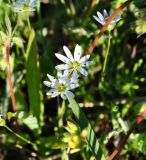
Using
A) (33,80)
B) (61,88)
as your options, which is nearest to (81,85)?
(33,80)

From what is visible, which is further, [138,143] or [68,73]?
[138,143]

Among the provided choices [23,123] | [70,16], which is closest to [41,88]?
[23,123]

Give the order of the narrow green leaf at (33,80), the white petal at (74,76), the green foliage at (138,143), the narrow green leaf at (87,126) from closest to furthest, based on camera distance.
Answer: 1. the narrow green leaf at (87,126)
2. the white petal at (74,76)
3. the green foliage at (138,143)
4. the narrow green leaf at (33,80)

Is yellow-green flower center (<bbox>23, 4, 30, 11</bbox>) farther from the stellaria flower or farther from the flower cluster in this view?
the flower cluster

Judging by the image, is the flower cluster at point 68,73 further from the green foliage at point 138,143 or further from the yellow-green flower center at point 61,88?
the green foliage at point 138,143

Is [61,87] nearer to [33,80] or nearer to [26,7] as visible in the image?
[33,80]

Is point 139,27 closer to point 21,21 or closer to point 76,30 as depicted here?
point 76,30

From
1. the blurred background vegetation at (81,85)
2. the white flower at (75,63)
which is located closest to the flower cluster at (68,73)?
the white flower at (75,63)
